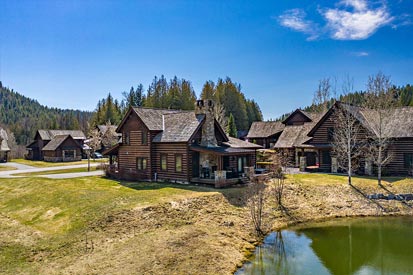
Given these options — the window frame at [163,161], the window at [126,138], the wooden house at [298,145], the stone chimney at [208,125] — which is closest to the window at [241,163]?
the stone chimney at [208,125]

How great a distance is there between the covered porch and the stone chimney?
129 centimetres

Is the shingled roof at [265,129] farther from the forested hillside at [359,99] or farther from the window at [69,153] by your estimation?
the window at [69,153]

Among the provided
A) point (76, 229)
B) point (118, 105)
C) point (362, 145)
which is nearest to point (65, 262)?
point (76, 229)

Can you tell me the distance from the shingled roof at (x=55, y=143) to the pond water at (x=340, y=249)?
54.1m

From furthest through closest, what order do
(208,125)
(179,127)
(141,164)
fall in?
(141,164)
(179,127)
(208,125)

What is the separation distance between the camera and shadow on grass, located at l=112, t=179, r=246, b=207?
23.4 m

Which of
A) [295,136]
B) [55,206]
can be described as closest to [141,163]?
[55,206]

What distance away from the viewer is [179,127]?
100 feet

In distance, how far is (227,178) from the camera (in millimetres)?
28047

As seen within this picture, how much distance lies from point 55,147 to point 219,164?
46506mm

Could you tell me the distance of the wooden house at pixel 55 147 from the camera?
62.8 metres

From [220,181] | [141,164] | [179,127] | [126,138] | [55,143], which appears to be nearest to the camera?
[220,181]

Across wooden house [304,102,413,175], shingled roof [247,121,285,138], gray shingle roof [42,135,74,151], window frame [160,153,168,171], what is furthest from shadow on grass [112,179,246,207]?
gray shingle roof [42,135,74,151]

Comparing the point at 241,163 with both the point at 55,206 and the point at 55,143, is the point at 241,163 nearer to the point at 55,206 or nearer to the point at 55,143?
the point at 55,206
